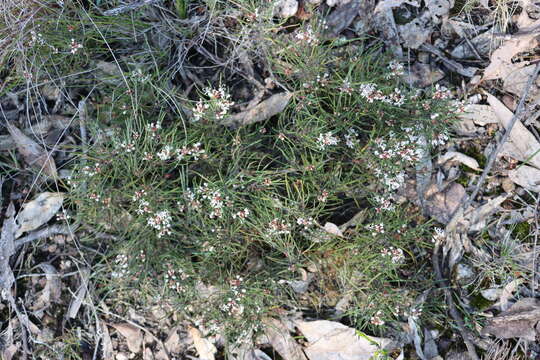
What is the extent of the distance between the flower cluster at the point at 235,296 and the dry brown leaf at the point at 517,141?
2.09m

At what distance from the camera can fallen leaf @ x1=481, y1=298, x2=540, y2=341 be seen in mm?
3223

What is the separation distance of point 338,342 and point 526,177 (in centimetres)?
176

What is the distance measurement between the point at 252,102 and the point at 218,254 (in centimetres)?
111

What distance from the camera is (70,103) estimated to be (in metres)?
3.66

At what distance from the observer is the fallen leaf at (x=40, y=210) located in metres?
3.47

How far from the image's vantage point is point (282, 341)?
337 cm

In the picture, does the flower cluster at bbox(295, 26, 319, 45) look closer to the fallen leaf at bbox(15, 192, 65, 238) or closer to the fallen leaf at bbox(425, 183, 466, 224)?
the fallen leaf at bbox(425, 183, 466, 224)

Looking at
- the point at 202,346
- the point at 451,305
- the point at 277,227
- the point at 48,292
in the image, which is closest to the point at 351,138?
the point at 277,227

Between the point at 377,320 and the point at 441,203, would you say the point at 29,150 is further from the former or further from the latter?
the point at 441,203

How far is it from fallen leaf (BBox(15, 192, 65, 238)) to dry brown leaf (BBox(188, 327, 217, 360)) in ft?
4.31

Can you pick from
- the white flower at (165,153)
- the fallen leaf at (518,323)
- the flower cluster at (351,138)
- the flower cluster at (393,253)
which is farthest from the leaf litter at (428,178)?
the white flower at (165,153)

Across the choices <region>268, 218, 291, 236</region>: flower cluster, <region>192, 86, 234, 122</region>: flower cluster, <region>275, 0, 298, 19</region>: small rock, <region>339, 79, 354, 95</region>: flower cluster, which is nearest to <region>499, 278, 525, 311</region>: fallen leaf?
<region>268, 218, 291, 236</region>: flower cluster

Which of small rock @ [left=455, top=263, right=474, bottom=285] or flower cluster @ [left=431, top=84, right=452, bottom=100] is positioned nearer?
flower cluster @ [left=431, top=84, right=452, bottom=100]

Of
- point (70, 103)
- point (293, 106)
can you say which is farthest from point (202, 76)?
point (70, 103)
